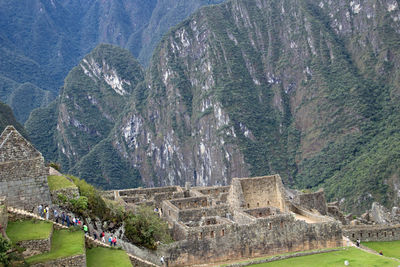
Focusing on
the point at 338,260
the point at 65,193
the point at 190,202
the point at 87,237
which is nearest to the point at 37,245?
the point at 87,237

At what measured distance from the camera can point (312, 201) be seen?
42031 millimetres

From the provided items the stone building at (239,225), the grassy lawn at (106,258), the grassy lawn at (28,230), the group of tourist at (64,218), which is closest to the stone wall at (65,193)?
the group of tourist at (64,218)

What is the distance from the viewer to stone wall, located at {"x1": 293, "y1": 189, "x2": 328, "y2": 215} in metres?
41.1

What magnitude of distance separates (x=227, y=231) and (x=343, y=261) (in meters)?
6.39

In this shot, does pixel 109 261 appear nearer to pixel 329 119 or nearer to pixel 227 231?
pixel 227 231

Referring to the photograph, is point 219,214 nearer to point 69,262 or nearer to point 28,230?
point 28,230

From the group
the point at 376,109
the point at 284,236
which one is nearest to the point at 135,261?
the point at 284,236

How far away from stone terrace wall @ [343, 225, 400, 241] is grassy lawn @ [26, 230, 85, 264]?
2647cm

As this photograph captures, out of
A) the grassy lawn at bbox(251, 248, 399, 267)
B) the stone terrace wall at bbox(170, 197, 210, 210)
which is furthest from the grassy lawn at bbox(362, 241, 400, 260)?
the stone terrace wall at bbox(170, 197, 210, 210)

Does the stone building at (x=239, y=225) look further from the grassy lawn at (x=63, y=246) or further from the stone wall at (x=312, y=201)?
the grassy lawn at (x=63, y=246)

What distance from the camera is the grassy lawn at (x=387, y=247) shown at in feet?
127

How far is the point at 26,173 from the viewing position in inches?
930

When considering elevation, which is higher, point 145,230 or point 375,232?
point 145,230

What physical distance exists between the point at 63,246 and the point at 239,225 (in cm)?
1238
